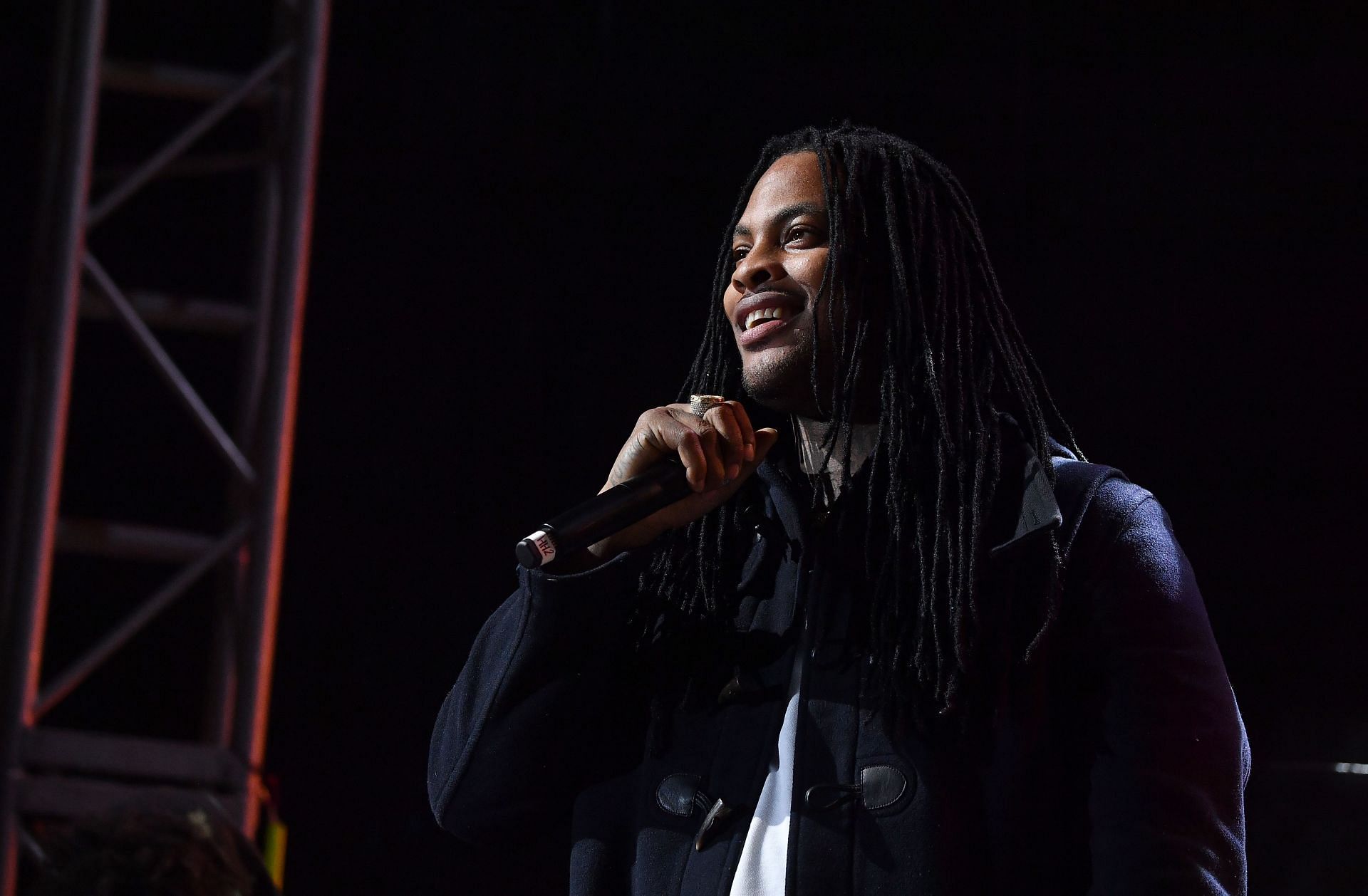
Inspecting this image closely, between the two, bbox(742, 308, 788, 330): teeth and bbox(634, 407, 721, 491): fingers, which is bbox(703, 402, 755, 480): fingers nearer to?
bbox(634, 407, 721, 491): fingers

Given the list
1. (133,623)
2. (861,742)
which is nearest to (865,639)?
(861,742)

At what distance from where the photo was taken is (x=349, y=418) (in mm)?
3383

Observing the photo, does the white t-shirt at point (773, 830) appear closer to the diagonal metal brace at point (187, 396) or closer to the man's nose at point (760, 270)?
the man's nose at point (760, 270)

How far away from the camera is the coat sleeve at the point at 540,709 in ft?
4.60

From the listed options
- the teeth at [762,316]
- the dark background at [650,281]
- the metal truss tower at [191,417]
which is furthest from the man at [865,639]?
the dark background at [650,281]

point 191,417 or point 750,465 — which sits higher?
point 750,465

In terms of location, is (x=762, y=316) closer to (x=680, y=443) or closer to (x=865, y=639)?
(x=680, y=443)

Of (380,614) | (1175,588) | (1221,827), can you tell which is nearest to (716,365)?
(1175,588)

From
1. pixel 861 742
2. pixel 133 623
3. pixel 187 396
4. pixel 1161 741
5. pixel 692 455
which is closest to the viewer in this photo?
pixel 1161 741

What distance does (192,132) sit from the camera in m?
2.91

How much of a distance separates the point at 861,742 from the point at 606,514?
0.33 metres

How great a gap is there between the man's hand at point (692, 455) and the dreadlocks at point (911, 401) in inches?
5.0

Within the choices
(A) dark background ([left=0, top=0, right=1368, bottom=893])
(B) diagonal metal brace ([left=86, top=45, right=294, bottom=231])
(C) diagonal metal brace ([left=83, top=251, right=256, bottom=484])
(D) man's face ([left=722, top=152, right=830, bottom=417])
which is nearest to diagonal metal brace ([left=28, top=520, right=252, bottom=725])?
(C) diagonal metal brace ([left=83, top=251, right=256, bottom=484])

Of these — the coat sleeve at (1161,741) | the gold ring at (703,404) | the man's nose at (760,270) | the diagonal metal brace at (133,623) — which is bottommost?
the diagonal metal brace at (133,623)
